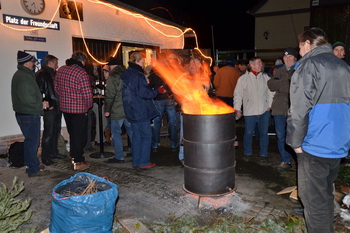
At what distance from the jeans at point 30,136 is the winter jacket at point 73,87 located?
2.02 ft

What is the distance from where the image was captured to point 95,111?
322 inches

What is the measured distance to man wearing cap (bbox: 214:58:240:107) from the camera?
8.68 metres

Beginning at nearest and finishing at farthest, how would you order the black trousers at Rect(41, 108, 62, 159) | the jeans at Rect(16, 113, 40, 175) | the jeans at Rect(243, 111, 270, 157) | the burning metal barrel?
the burning metal barrel → the jeans at Rect(16, 113, 40, 175) → the jeans at Rect(243, 111, 270, 157) → the black trousers at Rect(41, 108, 62, 159)

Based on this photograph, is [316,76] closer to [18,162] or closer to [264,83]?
[264,83]

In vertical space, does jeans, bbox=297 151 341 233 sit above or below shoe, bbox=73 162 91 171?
above

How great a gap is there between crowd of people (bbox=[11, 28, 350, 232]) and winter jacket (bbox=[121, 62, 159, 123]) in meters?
0.02

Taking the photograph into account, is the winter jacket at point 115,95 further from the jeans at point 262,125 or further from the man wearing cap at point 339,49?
the man wearing cap at point 339,49

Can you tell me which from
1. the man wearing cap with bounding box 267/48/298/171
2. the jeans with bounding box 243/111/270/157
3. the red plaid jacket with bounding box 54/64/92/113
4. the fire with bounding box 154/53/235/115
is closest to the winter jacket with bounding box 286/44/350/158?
the fire with bounding box 154/53/235/115

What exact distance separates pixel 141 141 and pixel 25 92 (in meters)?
2.32

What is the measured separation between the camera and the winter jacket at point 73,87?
18.7ft

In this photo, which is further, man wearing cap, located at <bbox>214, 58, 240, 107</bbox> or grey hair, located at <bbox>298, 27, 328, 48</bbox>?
man wearing cap, located at <bbox>214, 58, 240, 107</bbox>

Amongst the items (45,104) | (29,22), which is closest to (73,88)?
(45,104)

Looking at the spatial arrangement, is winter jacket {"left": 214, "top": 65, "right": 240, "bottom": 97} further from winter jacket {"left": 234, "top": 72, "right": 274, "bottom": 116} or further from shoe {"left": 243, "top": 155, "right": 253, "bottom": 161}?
shoe {"left": 243, "top": 155, "right": 253, "bottom": 161}

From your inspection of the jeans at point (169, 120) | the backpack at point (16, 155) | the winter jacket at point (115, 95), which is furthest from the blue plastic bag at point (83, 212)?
the jeans at point (169, 120)
